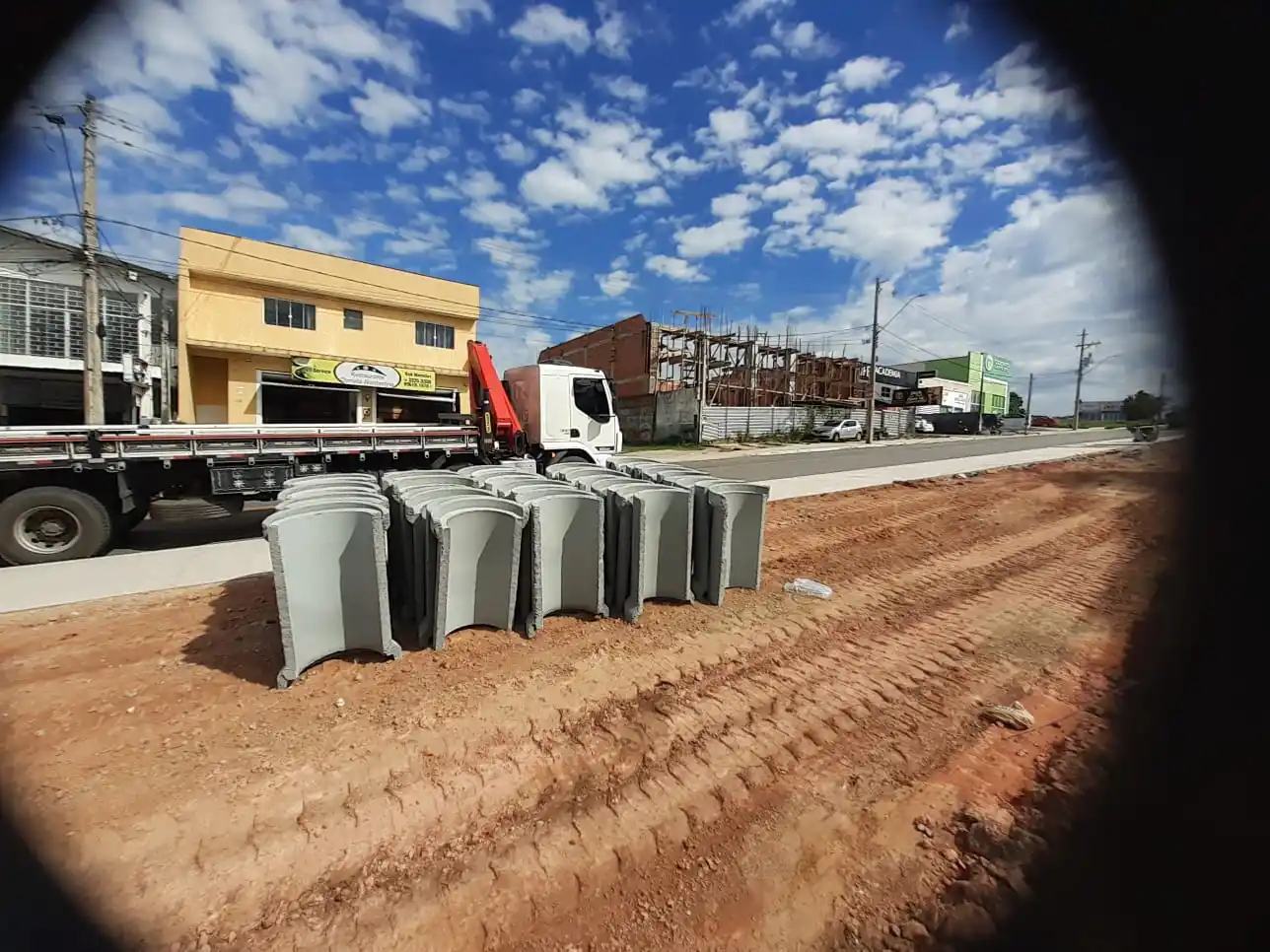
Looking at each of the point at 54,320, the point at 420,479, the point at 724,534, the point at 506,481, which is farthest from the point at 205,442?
the point at 54,320

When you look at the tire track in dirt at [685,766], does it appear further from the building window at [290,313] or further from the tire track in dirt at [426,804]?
the building window at [290,313]

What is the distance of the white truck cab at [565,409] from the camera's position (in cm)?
1082

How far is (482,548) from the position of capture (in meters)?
4.21

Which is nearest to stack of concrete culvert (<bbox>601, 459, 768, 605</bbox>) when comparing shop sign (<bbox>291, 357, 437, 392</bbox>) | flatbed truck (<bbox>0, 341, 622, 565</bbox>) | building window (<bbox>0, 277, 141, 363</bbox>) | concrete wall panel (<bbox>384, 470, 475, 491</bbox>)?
concrete wall panel (<bbox>384, 470, 475, 491</bbox>)

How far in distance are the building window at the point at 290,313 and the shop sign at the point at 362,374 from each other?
4.83ft

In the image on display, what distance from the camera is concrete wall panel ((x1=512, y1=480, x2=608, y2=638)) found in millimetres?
4523

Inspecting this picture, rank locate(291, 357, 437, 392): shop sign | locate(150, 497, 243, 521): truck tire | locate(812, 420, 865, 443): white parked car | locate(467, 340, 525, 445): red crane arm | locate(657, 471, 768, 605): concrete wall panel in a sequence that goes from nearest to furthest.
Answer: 1. locate(657, 471, 768, 605): concrete wall panel
2. locate(150, 497, 243, 521): truck tire
3. locate(467, 340, 525, 445): red crane arm
4. locate(291, 357, 437, 392): shop sign
5. locate(812, 420, 865, 443): white parked car

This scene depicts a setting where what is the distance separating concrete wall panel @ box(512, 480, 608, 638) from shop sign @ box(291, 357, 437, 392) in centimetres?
2181

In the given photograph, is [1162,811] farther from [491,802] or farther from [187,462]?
[187,462]

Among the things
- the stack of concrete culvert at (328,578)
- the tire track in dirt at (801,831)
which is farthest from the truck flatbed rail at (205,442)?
the tire track in dirt at (801,831)

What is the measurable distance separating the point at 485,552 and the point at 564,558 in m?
0.78

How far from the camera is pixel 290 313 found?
22.1 metres

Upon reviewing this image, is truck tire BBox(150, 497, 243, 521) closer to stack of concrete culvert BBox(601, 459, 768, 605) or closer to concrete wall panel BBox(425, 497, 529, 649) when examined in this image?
concrete wall panel BBox(425, 497, 529, 649)

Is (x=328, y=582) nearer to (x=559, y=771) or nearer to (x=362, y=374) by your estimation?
(x=559, y=771)
